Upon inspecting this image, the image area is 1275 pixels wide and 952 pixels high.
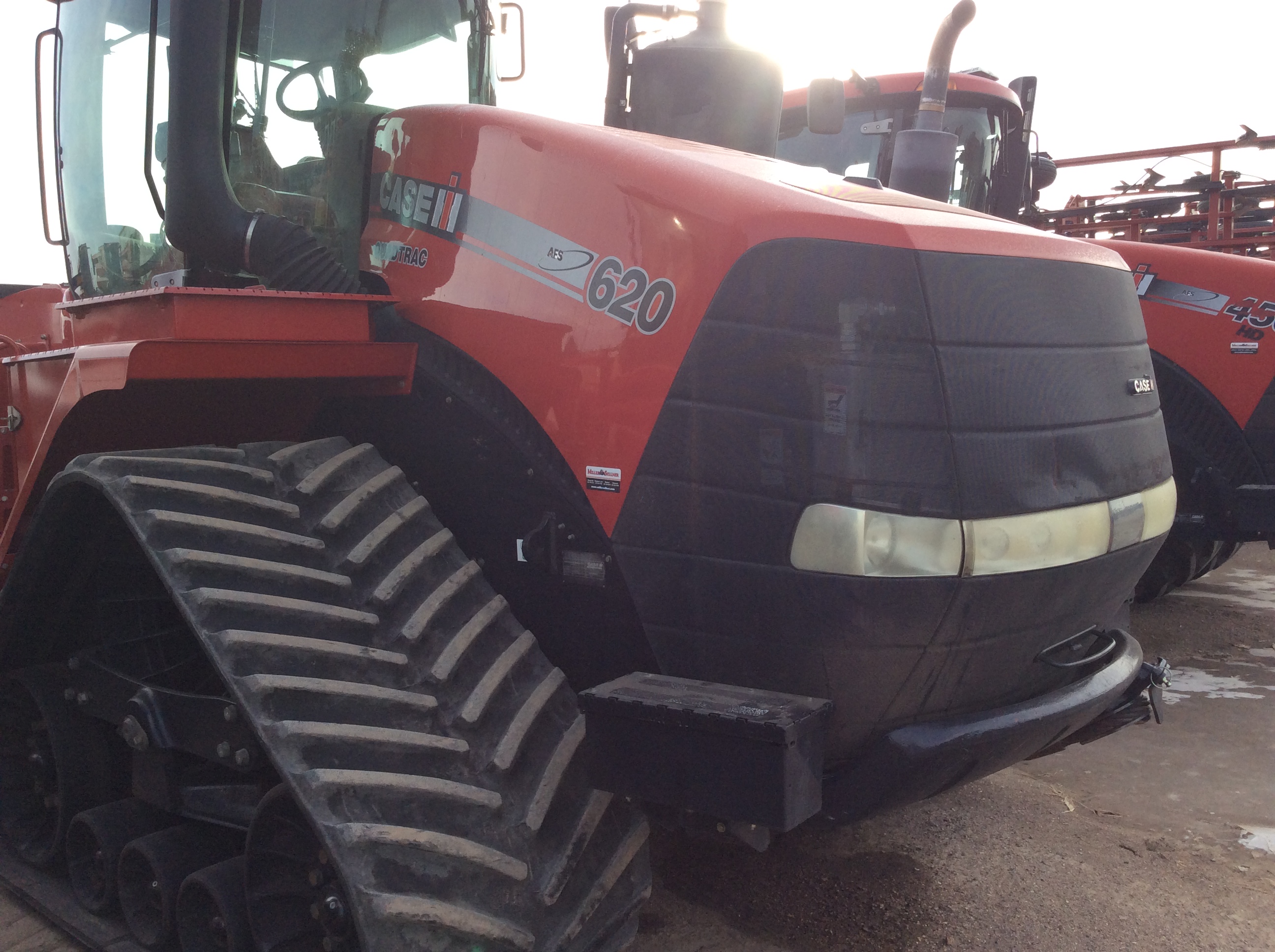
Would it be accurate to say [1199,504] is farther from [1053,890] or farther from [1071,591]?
[1071,591]

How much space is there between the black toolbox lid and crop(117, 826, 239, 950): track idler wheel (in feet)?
3.89

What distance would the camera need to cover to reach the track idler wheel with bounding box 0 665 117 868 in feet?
9.58

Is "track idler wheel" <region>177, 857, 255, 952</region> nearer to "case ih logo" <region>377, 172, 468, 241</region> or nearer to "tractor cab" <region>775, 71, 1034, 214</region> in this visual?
"case ih logo" <region>377, 172, 468, 241</region>

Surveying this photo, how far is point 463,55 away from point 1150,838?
311cm

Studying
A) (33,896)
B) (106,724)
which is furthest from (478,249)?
(33,896)

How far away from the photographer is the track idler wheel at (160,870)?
100 inches

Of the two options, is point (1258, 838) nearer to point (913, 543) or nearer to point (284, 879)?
point (913, 543)

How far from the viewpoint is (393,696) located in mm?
2049

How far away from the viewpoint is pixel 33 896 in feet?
9.44

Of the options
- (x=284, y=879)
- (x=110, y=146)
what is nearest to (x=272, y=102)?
(x=110, y=146)

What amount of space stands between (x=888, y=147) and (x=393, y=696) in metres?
4.28

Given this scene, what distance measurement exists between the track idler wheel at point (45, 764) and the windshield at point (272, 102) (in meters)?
1.16

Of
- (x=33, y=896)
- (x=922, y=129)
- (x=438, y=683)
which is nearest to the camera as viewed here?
(x=438, y=683)

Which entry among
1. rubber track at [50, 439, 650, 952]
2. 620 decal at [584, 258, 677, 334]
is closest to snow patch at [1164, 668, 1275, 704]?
rubber track at [50, 439, 650, 952]
